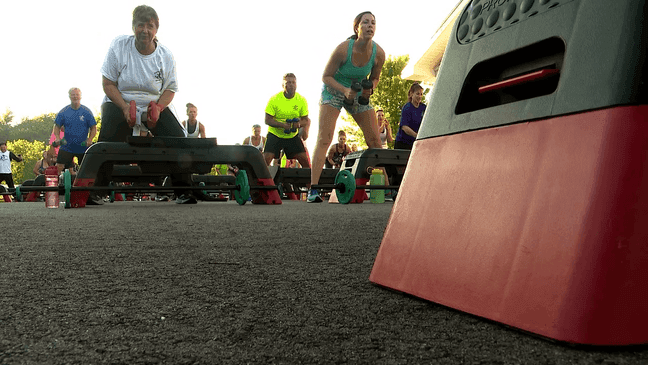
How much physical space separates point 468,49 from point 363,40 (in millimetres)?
4435

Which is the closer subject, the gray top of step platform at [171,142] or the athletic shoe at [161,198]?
the gray top of step platform at [171,142]

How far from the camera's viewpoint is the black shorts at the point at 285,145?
26.1ft

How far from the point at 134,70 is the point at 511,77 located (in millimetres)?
4923

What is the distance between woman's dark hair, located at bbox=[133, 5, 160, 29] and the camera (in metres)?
5.21

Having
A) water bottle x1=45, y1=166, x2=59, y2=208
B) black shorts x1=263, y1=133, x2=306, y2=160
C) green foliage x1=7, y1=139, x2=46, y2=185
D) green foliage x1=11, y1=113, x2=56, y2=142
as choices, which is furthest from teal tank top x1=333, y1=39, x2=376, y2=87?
green foliage x1=11, y1=113, x2=56, y2=142

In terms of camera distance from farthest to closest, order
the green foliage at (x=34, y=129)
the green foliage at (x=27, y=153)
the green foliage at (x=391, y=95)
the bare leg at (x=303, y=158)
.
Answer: the green foliage at (x=34, y=129) < the green foliage at (x=27, y=153) < the green foliage at (x=391, y=95) < the bare leg at (x=303, y=158)

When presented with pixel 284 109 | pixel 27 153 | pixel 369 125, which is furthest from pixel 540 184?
pixel 27 153

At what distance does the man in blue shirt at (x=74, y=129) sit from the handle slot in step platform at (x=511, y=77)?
7800 millimetres

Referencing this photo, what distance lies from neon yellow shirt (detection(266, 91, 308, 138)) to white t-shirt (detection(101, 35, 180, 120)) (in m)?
2.46

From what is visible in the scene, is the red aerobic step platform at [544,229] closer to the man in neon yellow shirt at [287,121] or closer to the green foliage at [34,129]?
the man in neon yellow shirt at [287,121]

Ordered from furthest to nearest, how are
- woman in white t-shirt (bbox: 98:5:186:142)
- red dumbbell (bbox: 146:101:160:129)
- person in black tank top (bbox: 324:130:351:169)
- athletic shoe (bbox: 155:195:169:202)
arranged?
person in black tank top (bbox: 324:130:351:169), athletic shoe (bbox: 155:195:169:202), woman in white t-shirt (bbox: 98:5:186:142), red dumbbell (bbox: 146:101:160:129)

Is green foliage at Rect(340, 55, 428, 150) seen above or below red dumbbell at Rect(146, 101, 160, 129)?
above

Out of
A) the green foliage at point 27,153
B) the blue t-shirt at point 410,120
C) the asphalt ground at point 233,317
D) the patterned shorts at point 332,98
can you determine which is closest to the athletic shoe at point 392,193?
the blue t-shirt at point 410,120

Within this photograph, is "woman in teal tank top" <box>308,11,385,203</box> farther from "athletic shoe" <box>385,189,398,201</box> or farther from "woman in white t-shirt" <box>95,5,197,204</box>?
"athletic shoe" <box>385,189,398,201</box>
